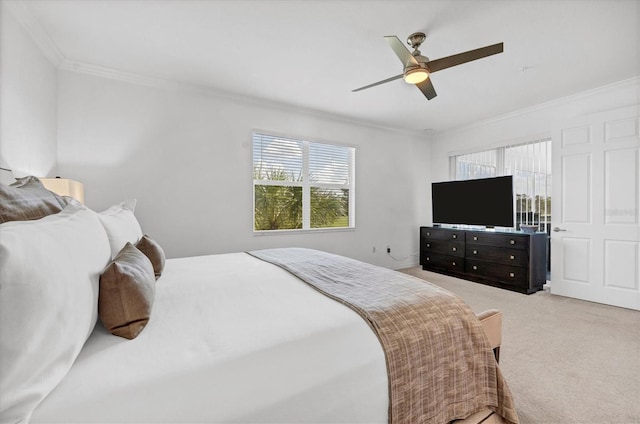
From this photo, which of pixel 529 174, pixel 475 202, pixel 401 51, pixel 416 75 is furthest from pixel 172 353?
pixel 529 174

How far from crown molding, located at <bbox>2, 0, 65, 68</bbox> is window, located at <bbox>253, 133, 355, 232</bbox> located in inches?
79.2

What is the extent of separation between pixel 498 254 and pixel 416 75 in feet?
9.83

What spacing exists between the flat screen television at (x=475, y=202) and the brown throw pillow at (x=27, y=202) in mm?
4624

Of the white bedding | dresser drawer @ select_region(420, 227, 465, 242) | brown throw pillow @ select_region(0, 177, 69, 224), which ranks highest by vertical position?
brown throw pillow @ select_region(0, 177, 69, 224)

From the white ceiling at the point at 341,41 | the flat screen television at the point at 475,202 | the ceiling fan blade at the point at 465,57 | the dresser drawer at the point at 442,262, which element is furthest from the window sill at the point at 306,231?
the ceiling fan blade at the point at 465,57

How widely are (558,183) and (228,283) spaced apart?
165 inches

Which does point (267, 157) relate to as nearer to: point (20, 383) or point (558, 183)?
point (20, 383)

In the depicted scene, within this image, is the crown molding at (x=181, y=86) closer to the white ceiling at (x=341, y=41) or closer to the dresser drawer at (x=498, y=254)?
the white ceiling at (x=341, y=41)

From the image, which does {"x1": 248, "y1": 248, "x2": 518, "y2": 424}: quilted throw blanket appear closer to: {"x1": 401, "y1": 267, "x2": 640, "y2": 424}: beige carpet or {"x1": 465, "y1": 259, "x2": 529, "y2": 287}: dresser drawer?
{"x1": 401, "y1": 267, "x2": 640, "y2": 424}: beige carpet

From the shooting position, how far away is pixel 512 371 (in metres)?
1.94

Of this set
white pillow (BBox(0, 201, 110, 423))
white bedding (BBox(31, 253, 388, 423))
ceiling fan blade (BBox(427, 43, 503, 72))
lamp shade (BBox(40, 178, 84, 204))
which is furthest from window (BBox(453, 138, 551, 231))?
lamp shade (BBox(40, 178, 84, 204))

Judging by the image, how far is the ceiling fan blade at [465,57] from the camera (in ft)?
6.43

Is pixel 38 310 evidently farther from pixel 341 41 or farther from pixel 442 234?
pixel 442 234

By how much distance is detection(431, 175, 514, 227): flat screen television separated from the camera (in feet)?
13.2
